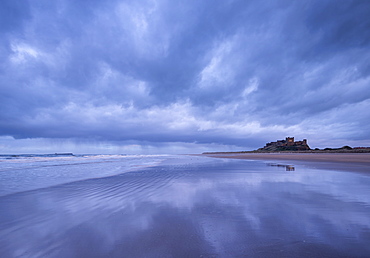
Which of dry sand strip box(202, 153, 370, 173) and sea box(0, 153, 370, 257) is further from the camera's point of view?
dry sand strip box(202, 153, 370, 173)

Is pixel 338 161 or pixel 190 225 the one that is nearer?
pixel 190 225

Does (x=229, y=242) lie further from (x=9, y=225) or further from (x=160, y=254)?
(x=9, y=225)

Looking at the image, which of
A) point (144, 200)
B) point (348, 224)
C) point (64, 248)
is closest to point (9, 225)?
point (64, 248)

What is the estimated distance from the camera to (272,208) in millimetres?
4617

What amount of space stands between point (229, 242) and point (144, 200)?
3.42 meters

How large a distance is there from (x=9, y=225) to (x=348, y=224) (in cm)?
703

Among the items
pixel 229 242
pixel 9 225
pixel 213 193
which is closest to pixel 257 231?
pixel 229 242

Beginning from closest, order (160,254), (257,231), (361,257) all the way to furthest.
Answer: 1. (361,257)
2. (160,254)
3. (257,231)

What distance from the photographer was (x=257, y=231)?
3.31 metres

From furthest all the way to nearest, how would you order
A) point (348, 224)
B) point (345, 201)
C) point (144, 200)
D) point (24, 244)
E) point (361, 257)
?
point (144, 200), point (345, 201), point (348, 224), point (24, 244), point (361, 257)

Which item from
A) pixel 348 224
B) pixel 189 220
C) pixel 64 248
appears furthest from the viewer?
pixel 189 220

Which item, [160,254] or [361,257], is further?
[160,254]

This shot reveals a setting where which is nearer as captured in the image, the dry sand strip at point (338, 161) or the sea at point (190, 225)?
the sea at point (190, 225)

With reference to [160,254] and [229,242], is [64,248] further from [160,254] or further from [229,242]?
[229,242]
